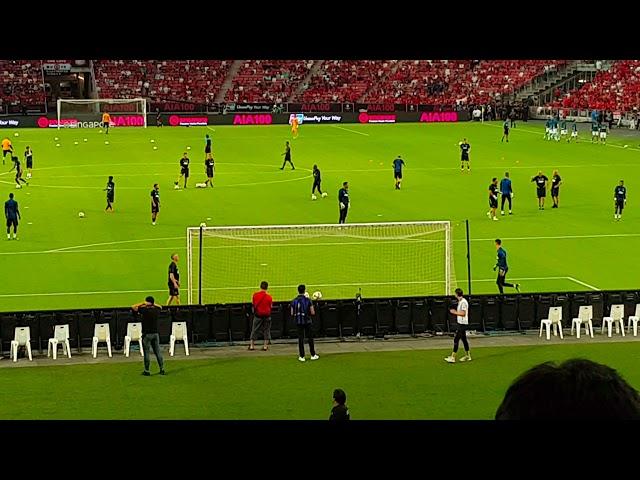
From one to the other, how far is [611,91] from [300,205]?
45223mm

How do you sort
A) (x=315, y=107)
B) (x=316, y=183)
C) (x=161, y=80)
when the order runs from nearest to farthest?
(x=316, y=183), (x=315, y=107), (x=161, y=80)

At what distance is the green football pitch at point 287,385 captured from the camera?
16469mm

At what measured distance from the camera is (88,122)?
7238 cm

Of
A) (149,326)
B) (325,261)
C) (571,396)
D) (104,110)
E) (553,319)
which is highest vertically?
(104,110)

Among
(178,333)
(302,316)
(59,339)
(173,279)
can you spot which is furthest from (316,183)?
(59,339)

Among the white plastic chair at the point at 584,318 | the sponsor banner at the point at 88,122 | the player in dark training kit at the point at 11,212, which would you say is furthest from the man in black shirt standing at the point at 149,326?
the sponsor banner at the point at 88,122

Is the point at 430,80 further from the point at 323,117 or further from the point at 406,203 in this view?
the point at 406,203

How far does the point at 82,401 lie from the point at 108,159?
36088 millimetres

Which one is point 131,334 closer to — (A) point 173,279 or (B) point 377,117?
(A) point 173,279

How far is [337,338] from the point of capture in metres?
21.8

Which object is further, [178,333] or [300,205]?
[300,205]

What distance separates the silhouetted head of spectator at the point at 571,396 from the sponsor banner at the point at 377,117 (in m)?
73.9

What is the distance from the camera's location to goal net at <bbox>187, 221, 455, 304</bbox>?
82.2 feet

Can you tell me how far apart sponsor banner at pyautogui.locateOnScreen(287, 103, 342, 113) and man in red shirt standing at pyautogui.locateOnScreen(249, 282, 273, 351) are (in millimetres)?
57754
